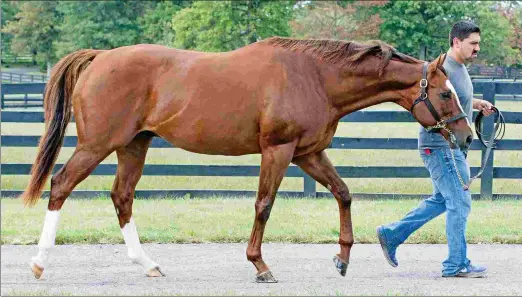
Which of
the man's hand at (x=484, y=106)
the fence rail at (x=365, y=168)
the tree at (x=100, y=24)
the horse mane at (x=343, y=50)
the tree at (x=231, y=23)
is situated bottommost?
the tree at (x=100, y=24)

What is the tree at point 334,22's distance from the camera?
47.4 meters

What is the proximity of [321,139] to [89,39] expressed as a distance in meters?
49.8

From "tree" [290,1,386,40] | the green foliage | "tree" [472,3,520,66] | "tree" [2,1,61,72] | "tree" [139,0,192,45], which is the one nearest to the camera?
"tree" [472,3,520,66]

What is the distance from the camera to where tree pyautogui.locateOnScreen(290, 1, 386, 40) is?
47406 millimetres

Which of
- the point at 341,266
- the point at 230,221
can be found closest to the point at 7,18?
the point at 230,221

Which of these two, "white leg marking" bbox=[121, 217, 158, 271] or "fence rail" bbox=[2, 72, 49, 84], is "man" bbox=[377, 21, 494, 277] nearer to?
"white leg marking" bbox=[121, 217, 158, 271]

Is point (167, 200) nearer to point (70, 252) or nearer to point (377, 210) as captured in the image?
point (377, 210)

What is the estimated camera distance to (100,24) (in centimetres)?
5422

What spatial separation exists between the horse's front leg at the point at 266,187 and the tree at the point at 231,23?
1447 inches

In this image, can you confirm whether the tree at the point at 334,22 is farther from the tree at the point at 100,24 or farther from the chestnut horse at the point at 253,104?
the chestnut horse at the point at 253,104

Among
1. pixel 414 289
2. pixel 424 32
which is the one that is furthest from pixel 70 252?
pixel 424 32

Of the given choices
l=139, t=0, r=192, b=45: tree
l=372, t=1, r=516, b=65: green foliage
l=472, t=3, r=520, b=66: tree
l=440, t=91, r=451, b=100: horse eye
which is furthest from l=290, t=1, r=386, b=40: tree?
l=440, t=91, r=451, b=100: horse eye

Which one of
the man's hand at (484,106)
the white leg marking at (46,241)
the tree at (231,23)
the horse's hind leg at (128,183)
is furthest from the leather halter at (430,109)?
the tree at (231,23)

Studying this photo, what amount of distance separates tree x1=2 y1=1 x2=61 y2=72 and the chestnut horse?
53.3 meters
